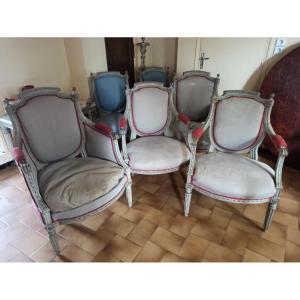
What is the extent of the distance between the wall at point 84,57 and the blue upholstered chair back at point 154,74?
20.0 inches

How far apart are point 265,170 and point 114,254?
1094 millimetres

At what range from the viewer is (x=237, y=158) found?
5.27 feet

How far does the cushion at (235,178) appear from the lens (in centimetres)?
136

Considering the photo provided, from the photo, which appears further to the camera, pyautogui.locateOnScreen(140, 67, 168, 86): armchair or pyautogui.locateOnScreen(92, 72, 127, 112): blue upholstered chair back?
pyautogui.locateOnScreen(140, 67, 168, 86): armchair

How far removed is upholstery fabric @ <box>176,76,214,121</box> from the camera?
218cm

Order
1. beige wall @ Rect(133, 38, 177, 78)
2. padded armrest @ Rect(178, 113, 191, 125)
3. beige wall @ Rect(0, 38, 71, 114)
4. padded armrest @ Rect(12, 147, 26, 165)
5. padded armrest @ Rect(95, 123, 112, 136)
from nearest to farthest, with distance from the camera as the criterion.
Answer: padded armrest @ Rect(12, 147, 26, 165) < padded armrest @ Rect(95, 123, 112, 136) < padded armrest @ Rect(178, 113, 191, 125) < beige wall @ Rect(0, 38, 71, 114) < beige wall @ Rect(133, 38, 177, 78)

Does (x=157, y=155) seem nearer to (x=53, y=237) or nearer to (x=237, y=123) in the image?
(x=237, y=123)

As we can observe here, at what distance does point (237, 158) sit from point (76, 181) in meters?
1.10

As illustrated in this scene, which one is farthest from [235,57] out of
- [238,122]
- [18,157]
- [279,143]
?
[18,157]

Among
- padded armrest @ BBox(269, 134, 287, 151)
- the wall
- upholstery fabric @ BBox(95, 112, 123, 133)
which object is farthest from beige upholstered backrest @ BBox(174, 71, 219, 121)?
the wall

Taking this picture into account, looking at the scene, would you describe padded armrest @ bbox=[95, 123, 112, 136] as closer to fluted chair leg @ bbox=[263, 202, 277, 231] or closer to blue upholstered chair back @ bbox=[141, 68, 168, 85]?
fluted chair leg @ bbox=[263, 202, 277, 231]

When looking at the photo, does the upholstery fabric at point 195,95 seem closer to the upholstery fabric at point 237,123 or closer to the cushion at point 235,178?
the upholstery fabric at point 237,123
